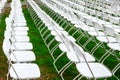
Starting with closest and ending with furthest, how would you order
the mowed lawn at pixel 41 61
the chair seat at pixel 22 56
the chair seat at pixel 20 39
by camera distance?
the chair seat at pixel 22 56 → the mowed lawn at pixel 41 61 → the chair seat at pixel 20 39

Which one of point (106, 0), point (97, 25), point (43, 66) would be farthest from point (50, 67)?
point (106, 0)

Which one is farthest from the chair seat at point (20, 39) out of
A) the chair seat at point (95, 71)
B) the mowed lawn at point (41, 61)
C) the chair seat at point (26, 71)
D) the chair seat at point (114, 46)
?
the chair seat at point (95, 71)

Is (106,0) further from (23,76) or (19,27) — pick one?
(23,76)

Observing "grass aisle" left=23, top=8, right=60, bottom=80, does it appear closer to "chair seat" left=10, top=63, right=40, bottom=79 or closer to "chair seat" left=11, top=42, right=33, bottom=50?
"chair seat" left=11, top=42, right=33, bottom=50

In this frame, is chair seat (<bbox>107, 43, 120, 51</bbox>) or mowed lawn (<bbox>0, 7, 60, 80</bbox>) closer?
chair seat (<bbox>107, 43, 120, 51</bbox>)

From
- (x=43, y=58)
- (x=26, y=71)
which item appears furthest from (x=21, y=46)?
(x=26, y=71)

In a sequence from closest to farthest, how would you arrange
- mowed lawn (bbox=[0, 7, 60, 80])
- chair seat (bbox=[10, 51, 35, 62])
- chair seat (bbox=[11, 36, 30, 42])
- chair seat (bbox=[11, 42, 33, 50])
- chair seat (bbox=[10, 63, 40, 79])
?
chair seat (bbox=[10, 63, 40, 79]) → chair seat (bbox=[10, 51, 35, 62]) → chair seat (bbox=[11, 42, 33, 50]) → mowed lawn (bbox=[0, 7, 60, 80]) → chair seat (bbox=[11, 36, 30, 42])

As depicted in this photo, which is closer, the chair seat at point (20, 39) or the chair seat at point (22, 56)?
the chair seat at point (22, 56)

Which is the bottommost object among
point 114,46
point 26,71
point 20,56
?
point 114,46

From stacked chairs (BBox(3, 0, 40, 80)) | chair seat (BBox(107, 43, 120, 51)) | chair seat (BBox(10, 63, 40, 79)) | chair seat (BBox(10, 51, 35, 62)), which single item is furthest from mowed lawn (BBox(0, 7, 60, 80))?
chair seat (BBox(10, 63, 40, 79))

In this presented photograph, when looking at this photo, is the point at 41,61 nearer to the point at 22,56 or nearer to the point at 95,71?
the point at 22,56

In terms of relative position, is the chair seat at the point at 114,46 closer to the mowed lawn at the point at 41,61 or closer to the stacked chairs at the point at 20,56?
the mowed lawn at the point at 41,61

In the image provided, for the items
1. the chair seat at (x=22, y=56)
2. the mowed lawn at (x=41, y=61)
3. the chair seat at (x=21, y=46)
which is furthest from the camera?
the mowed lawn at (x=41, y=61)

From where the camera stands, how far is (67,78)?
20.8ft
